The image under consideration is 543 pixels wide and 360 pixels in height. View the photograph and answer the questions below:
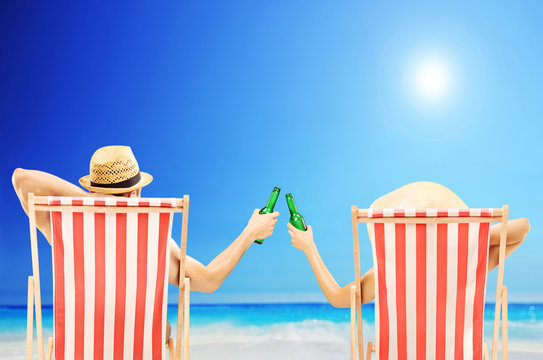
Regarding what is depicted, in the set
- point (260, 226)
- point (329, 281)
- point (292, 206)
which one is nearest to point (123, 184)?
point (260, 226)

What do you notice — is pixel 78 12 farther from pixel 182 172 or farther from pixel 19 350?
pixel 19 350

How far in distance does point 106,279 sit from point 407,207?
1.33 m

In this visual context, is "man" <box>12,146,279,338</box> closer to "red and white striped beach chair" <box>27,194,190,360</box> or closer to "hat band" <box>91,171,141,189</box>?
"hat band" <box>91,171,141,189</box>

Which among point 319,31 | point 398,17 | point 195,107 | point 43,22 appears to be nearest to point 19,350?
point 195,107

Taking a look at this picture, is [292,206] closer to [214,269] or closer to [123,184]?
[214,269]

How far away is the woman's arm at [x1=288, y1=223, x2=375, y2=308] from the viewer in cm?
233

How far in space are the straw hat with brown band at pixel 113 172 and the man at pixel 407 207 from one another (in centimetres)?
83

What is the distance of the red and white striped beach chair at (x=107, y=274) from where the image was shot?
2.09 meters

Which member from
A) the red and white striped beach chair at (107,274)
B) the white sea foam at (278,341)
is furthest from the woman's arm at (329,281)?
the white sea foam at (278,341)

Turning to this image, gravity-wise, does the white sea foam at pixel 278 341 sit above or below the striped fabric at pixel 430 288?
below

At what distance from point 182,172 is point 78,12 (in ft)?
8.66

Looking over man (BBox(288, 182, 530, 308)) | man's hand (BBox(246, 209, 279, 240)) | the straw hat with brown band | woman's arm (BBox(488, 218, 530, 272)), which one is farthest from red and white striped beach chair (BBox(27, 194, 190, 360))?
woman's arm (BBox(488, 218, 530, 272))

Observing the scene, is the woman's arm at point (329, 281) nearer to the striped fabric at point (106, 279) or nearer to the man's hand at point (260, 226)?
the man's hand at point (260, 226)

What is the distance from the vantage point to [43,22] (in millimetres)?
7793
